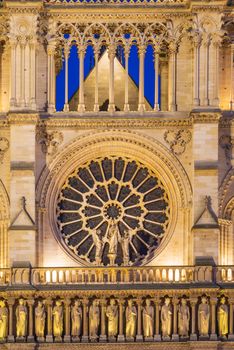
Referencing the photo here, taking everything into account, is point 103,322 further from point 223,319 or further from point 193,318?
point 223,319

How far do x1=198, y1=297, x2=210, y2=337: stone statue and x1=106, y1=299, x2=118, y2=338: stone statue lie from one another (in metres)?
1.86

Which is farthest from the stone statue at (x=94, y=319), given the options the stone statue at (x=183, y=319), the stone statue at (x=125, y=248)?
the stone statue at (x=183, y=319)

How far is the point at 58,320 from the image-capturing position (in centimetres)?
3428

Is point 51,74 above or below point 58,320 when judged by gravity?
above

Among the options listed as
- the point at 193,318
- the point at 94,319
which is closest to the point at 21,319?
the point at 94,319

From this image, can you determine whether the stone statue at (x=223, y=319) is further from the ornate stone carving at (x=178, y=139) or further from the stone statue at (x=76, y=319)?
the ornate stone carving at (x=178, y=139)

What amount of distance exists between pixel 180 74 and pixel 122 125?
Result: 1840 mm

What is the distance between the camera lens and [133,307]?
34.4m

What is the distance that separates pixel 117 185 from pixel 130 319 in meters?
3.38

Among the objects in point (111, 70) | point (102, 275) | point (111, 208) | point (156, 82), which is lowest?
point (102, 275)

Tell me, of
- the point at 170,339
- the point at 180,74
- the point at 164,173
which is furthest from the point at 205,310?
the point at 180,74

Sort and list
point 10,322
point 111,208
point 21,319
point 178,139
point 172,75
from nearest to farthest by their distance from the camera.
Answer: point 21,319 < point 10,322 < point 178,139 < point 111,208 < point 172,75

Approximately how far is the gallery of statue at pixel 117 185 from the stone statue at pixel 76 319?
0.03 meters

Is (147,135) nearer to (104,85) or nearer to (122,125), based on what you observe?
(122,125)
